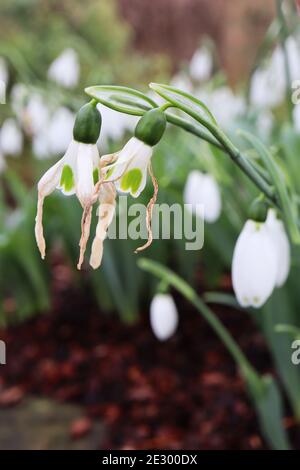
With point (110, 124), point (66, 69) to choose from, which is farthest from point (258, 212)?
point (66, 69)

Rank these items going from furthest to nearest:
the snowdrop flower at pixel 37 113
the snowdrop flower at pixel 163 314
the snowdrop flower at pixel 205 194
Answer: the snowdrop flower at pixel 37 113, the snowdrop flower at pixel 205 194, the snowdrop flower at pixel 163 314

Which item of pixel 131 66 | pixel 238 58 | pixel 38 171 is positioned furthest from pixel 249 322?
pixel 238 58

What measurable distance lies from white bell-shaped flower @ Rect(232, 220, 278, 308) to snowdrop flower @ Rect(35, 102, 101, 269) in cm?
32

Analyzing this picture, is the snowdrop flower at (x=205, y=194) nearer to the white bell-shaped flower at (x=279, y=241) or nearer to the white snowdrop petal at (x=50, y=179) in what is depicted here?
the white bell-shaped flower at (x=279, y=241)

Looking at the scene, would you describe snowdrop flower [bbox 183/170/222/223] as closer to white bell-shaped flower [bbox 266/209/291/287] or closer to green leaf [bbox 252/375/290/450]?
green leaf [bbox 252/375/290/450]

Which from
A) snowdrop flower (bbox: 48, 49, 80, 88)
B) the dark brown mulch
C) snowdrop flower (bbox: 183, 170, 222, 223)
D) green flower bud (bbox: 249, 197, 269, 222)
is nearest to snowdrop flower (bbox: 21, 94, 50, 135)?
snowdrop flower (bbox: 48, 49, 80, 88)

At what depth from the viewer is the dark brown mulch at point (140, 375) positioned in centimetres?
192

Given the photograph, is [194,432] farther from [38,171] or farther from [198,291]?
[38,171]

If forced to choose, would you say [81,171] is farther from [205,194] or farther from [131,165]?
[205,194]

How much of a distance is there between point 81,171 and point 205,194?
104cm

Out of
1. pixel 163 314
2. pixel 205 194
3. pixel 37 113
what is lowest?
pixel 163 314

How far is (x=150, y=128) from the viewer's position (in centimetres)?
84

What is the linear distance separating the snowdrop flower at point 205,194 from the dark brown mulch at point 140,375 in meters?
0.55

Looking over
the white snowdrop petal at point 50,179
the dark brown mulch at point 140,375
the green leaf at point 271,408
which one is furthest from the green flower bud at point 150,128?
the dark brown mulch at point 140,375
